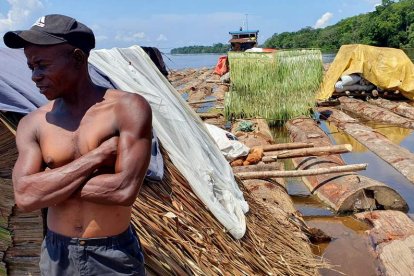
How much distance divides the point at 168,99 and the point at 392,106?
13.8 metres

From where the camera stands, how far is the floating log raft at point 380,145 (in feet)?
30.7

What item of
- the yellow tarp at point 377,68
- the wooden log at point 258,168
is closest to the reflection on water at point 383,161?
the wooden log at point 258,168

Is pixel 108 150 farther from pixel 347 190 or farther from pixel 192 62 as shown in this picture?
pixel 192 62

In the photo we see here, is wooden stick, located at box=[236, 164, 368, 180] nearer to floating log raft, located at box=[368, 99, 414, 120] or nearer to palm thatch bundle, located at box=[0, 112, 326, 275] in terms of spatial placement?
palm thatch bundle, located at box=[0, 112, 326, 275]

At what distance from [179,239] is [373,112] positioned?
1409cm

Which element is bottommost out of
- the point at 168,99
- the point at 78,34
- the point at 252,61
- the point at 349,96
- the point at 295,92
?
the point at 349,96

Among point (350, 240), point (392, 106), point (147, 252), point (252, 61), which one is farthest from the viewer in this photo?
point (392, 106)

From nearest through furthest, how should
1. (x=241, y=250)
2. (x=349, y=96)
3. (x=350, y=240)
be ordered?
(x=241, y=250)
(x=350, y=240)
(x=349, y=96)

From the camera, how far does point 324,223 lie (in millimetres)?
7250

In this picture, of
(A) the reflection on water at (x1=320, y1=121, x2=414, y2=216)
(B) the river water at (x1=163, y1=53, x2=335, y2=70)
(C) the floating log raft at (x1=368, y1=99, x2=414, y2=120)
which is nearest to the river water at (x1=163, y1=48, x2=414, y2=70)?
(B) the river water at (x1=163, y1=53, x2=335, y2=70)

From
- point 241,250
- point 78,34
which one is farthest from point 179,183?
point 78,34

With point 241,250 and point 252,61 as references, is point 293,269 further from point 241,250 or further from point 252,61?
point 252,61

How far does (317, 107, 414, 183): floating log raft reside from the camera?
934cm

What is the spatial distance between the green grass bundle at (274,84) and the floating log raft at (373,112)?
2575 mm
